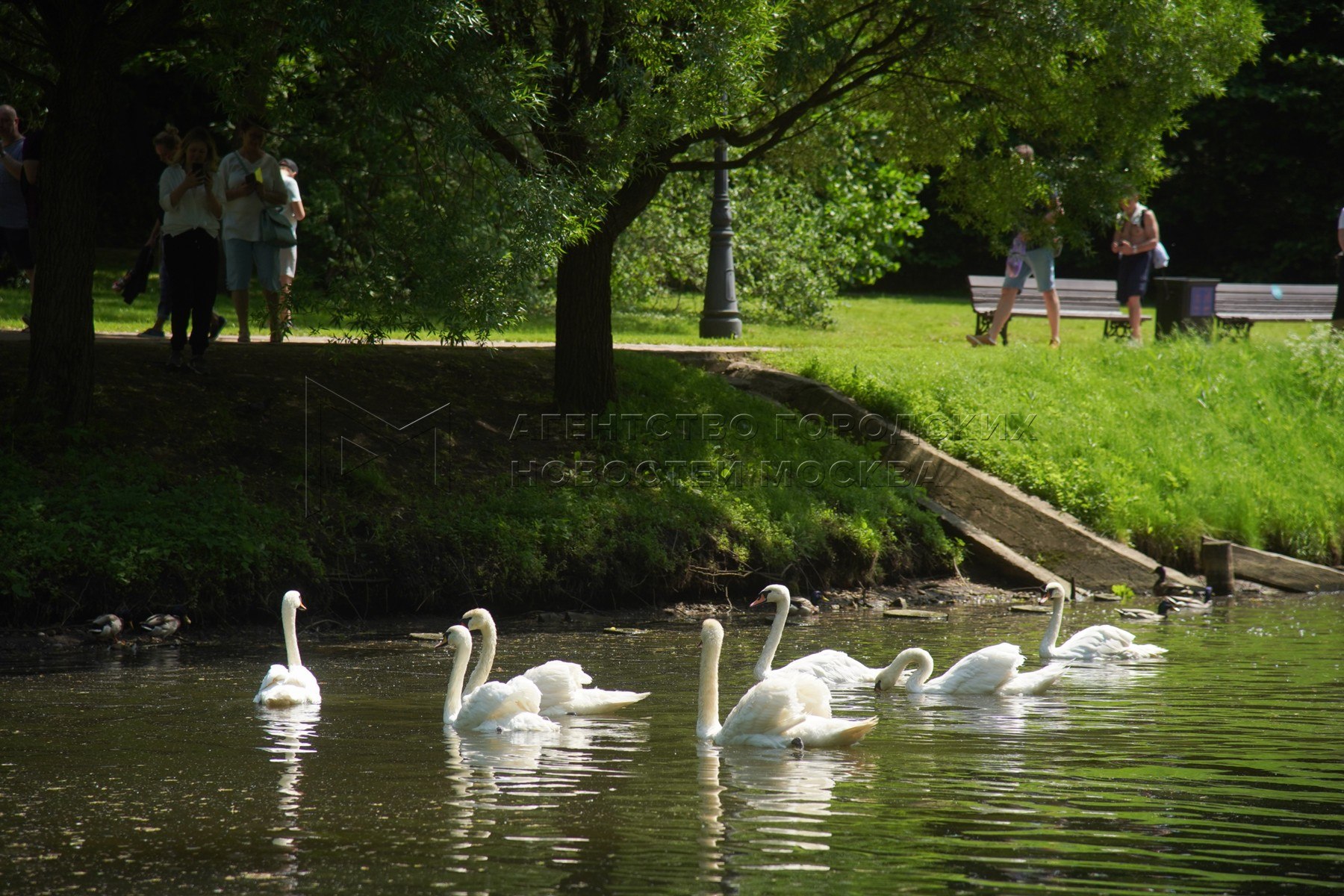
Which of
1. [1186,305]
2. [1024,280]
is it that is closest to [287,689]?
[1024,280]

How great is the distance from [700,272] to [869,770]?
21.0 m

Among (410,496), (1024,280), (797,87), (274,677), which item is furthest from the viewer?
(1024,280)

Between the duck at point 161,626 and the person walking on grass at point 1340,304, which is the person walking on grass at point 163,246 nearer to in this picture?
the duck at point 161,626

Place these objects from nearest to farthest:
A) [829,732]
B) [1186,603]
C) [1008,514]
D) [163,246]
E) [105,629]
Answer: [829,732]
[105,629]
[163,246]
[1186,603]
[1008,514]

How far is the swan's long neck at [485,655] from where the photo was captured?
395 inches

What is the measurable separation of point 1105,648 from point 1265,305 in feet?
49.4

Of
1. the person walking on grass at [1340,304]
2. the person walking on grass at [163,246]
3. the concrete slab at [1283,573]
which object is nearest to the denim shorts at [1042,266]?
the person walking on grass at [1340,304]

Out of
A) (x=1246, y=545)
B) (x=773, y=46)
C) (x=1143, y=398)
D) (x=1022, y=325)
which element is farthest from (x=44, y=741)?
(x=1022, y=325)

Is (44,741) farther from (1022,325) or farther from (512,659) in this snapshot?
(1022,325)

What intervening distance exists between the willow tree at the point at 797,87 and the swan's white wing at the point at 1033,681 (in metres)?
5.26

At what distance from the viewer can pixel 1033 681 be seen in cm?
1090

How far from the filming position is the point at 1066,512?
57.4 feet

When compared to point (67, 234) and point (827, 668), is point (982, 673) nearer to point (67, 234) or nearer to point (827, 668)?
point (827, 668)

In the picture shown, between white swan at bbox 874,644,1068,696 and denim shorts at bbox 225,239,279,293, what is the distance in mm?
8312
